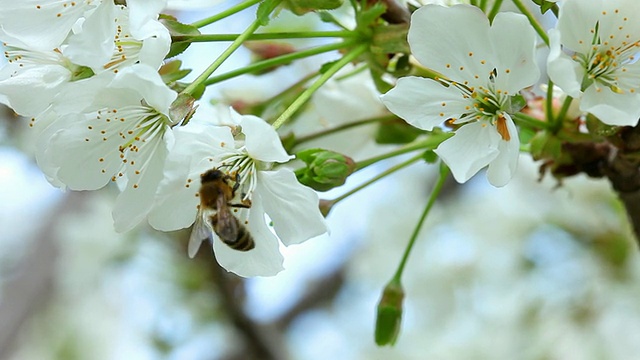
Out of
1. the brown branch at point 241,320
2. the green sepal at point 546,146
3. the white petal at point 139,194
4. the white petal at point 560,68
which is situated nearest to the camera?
the white petal at point 560,68

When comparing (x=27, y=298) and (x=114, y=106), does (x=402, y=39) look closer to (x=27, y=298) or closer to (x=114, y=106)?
(x=114, y=106)

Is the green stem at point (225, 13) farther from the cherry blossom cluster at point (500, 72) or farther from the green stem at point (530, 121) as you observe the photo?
the green stem at point (530, 121)

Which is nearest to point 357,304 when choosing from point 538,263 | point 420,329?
point 420,329

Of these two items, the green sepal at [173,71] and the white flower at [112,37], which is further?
the green sepal at [173,71]

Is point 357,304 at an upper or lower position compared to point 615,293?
lower

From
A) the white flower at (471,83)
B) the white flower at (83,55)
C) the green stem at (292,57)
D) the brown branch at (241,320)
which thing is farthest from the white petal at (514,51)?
the brown branch at (241,320)

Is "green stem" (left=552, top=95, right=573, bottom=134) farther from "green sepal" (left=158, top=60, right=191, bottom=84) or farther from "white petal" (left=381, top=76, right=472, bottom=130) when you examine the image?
"green sepal" (left=158, top=60, right=191, bottom=84)
